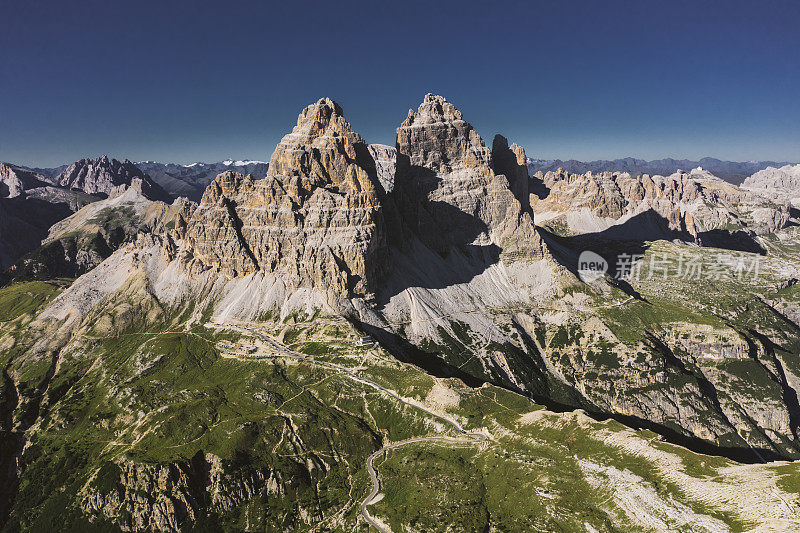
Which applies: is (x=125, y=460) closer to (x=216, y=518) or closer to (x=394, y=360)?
(x=216, y=518)

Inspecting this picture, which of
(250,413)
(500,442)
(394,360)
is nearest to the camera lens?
(500,442)

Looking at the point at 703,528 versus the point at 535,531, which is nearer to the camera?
the point at 703,528

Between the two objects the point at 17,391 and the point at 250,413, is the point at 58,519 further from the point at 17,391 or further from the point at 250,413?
the point at 17,391

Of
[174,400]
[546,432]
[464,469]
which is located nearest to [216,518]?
[174,400]

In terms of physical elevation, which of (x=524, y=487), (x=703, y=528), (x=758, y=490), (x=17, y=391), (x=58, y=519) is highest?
(x=758, y=490)

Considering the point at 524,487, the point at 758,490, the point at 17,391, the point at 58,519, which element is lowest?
the point at 58,519

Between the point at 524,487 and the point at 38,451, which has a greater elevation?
the point at 524,487

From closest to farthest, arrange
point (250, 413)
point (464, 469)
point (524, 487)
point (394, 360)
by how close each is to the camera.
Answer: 1. point (524, 487)
2. point (464, 469)
3. point (250, 413)
4. point (394, 360)

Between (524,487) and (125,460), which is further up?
(524,487)

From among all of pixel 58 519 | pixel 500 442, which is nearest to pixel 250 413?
pixel 58 519

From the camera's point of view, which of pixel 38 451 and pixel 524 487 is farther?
pixel 38 451
